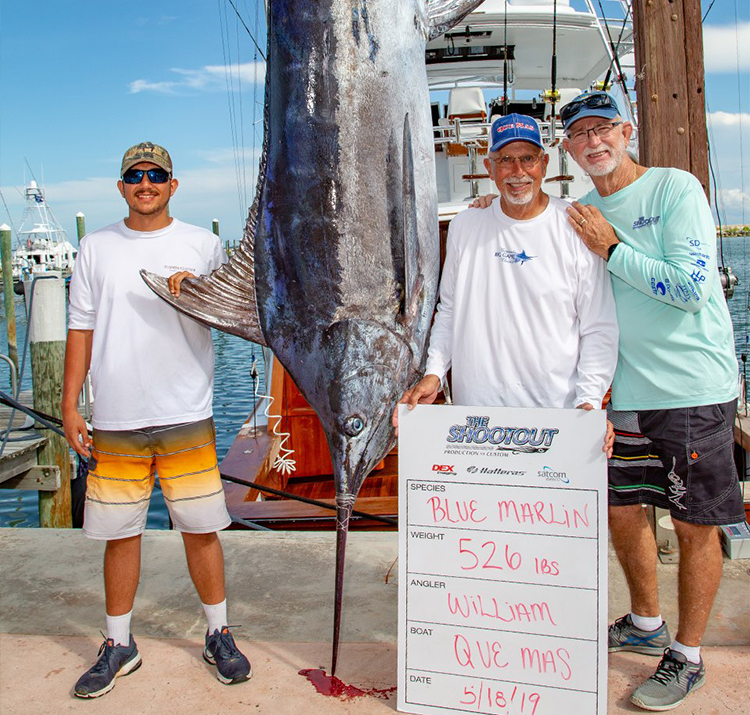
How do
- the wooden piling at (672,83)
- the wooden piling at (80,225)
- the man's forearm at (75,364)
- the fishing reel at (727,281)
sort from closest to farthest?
the man's forearm at (75,364) → the wooden piling at (672,83) → the fishing reel at (727,281) → the wooden piling at (80,225)

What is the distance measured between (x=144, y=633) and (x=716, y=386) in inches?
77.9

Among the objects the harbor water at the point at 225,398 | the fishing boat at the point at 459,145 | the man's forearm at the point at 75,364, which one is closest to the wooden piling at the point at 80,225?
the harbor water at the point at 225,398

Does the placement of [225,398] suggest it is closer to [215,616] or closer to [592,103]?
[215,616]

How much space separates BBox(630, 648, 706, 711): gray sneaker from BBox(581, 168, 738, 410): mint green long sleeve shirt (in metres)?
0.70

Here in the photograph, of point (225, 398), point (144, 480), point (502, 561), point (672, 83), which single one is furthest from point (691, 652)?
point (225, 398)

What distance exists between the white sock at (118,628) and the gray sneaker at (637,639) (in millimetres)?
1475

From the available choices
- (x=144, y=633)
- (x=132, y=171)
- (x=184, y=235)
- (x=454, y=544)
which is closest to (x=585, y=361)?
(x=454, y=544)

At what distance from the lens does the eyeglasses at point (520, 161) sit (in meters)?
1.91

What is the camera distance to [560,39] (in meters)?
8.21

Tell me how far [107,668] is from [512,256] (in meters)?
1.66

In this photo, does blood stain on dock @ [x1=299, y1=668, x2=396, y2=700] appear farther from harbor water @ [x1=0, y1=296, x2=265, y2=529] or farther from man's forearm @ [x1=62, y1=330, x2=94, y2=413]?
harbor water @ [x1=0, y1=296, x2=265, y2=529]

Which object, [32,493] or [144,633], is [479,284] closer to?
[144,633]

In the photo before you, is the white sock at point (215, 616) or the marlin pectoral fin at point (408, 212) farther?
the white sock at point (215, 616)

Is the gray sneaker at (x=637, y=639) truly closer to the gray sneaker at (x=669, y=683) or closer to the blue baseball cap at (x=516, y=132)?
the gray sneaker at (x=669, y=683)
